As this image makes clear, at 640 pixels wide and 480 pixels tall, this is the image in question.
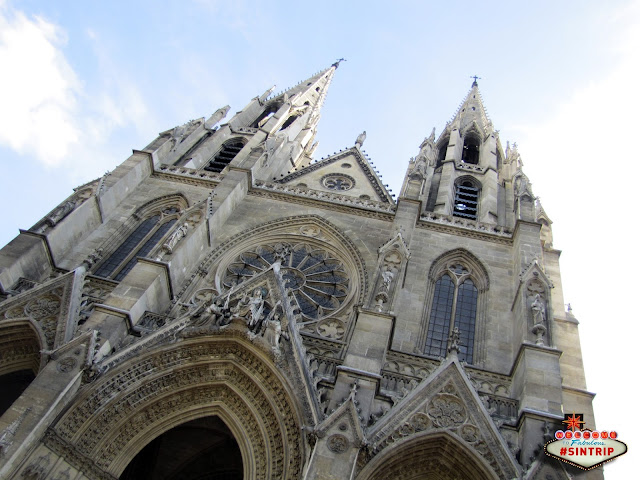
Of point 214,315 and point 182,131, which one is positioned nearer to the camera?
point 214,315

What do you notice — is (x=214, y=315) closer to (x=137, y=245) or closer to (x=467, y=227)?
(x=137, y=245)

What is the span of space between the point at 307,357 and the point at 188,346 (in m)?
2.48

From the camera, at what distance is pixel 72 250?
52.6 feet

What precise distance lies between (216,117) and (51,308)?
15566mm

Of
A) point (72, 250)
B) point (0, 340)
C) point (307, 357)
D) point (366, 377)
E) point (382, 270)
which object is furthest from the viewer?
point (72, 250)

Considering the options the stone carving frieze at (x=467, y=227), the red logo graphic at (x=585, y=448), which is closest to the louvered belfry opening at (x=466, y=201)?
the stone carving frieze at (x=467, y=227)

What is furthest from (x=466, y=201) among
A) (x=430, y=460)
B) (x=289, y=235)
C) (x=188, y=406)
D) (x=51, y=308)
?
(x=51, y=308)

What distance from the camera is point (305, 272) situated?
16375mm

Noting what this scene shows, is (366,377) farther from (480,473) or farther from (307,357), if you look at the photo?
(480,473)

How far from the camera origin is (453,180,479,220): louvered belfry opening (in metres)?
20.5

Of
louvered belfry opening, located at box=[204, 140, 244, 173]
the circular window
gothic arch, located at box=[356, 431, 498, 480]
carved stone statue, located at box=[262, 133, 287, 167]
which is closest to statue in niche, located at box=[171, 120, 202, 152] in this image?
louvered belfry opening, located at box=[204, 140, 244, 173]

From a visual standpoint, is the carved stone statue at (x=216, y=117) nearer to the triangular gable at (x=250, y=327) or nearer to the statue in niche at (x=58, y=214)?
the statue in niche at (x=58, y=214)

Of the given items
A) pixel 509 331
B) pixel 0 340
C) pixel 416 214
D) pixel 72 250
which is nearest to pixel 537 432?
pixel 509 331

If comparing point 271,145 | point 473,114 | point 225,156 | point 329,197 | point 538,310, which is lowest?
point 538,310
